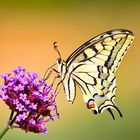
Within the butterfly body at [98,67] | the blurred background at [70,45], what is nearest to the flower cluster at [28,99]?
the butterfly body at [98,67]

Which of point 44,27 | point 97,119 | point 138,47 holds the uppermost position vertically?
point 44,27

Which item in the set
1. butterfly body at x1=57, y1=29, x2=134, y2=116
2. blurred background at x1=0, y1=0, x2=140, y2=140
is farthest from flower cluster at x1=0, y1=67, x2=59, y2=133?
blurred background at x1=0, y1=0, x2=140, y2=140

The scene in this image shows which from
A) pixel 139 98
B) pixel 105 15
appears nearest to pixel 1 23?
pixel 105 15

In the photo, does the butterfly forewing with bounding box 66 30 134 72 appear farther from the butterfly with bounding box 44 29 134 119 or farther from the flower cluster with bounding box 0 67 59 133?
the flower cluster with bounding box 0 67 59 133

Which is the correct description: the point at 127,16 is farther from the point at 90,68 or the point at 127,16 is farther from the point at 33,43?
the point at 90,68

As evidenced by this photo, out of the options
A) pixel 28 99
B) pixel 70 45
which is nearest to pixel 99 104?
pixel 28 99

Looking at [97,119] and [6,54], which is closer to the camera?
[97,119]

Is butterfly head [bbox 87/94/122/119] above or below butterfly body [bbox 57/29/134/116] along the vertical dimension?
below

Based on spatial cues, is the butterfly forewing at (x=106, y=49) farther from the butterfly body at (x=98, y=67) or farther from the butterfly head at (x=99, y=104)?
the butterfly head at (x=99, y=104)
